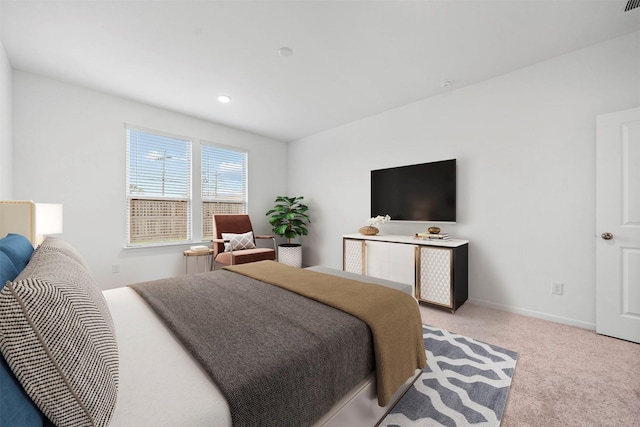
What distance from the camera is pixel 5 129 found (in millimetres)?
2438

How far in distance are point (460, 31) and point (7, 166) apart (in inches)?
173

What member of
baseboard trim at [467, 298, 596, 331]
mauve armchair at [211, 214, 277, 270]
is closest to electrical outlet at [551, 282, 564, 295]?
baseboard trim at [467, 298, 596, 331]

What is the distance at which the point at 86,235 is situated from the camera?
10.3 feet

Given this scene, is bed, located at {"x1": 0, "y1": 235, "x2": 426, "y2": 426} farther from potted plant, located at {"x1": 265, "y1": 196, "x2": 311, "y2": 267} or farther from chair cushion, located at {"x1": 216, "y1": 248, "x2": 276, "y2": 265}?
A: potted plant, located at {"x1": 265, "y1": 196, "x2": 311, "y2": 267}

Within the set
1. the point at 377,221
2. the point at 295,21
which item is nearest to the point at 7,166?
the point at 295,21

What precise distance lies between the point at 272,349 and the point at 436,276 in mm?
2330

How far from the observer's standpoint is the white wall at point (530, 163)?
7.68 ft

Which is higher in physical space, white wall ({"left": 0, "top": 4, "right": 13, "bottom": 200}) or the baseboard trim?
white wall ({"left": 0, "top": 4, "right": 13, "bottom": 200})

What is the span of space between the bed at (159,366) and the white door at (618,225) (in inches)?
78.9

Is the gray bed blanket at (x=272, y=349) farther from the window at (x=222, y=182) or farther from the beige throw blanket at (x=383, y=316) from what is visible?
the window at (x=222, y=182)

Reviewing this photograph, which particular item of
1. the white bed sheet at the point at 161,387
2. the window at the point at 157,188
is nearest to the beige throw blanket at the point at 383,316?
the white bed sheet at the point at 161,387

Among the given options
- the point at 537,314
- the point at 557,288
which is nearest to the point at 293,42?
the point at 557,288

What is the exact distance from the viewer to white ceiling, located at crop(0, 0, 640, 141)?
1.92m

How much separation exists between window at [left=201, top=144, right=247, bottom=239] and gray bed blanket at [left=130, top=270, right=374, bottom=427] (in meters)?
2.91
